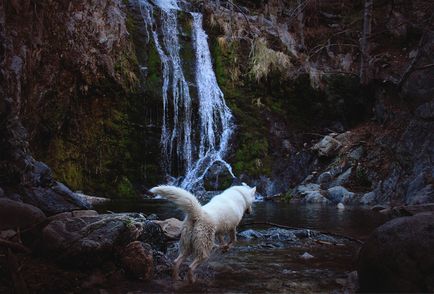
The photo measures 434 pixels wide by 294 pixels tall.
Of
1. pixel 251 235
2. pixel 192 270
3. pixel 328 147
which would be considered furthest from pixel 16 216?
pixel 328 147

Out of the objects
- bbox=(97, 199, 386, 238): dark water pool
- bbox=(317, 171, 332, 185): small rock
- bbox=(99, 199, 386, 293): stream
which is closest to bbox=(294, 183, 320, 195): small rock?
bbox=(317, 171, 332, 185): small rock

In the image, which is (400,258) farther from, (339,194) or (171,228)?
(339,194)

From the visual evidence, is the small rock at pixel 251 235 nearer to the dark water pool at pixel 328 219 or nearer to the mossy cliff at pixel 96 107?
the dark water pool at pixel 328 219

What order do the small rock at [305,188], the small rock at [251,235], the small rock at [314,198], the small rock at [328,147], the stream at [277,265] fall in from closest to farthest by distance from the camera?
the stream at [277,265]
the small rock at [251,235]
the small rock at [314,198]
the small rock at [305,188]
the small rock at [328,147]

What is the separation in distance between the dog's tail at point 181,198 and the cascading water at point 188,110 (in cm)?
1158

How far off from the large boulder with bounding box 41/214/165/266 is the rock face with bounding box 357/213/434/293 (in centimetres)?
255

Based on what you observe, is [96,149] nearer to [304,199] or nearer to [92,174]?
[92,174]

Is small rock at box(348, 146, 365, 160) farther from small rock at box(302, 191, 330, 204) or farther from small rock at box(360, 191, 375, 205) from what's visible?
small rock at box(360, 191, 375, 205)

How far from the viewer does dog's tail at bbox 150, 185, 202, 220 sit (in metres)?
4.10

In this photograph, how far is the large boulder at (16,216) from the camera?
171 inches

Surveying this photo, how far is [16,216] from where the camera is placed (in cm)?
445

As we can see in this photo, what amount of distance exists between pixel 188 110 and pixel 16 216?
44.2 ft

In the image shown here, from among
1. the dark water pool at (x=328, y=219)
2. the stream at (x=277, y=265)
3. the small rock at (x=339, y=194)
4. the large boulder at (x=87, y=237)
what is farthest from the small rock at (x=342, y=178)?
the large boulder at (x=87, y=237)

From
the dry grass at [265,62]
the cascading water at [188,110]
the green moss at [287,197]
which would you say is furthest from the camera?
the dry grass at [265,62]
